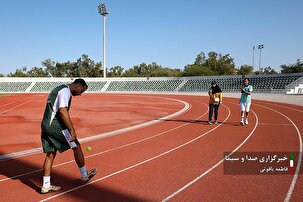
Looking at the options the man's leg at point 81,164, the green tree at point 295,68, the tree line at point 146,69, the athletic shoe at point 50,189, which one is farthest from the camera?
the tree line at point 146,69

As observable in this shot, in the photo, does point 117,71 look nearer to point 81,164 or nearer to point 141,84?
point 141,84

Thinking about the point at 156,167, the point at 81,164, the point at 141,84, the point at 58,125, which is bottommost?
the point at 156,167

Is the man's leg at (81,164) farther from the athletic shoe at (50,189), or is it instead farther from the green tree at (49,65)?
the green tree at (49,65)

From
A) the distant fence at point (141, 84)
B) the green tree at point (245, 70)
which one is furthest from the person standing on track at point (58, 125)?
the green tree at point (245, 70)

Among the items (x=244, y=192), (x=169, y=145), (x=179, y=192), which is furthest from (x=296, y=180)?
(x=169, y=145)

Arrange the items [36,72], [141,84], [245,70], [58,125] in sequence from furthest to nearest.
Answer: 1. [36,72]
2. [245,70]
3. [141,84]
4. [58,125]

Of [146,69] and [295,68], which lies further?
[146,69]

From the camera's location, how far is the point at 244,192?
14.0 feet

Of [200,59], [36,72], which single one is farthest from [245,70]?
[36,72]

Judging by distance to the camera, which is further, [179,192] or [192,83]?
[192,83]

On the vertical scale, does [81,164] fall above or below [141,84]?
below

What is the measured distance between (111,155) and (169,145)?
1.82 metres

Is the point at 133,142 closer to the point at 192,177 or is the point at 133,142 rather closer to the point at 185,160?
the point at 185,160

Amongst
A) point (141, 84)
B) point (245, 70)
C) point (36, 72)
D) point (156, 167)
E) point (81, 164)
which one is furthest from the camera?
point (36, 72)
